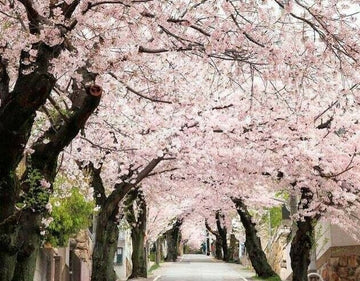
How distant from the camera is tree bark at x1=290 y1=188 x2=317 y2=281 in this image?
1922cm

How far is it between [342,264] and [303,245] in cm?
567

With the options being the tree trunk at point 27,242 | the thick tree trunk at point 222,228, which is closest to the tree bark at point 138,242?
the tree trunk at point 27,242

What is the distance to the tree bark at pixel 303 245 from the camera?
19.2 meters

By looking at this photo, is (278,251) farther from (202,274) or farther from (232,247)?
(232,247)

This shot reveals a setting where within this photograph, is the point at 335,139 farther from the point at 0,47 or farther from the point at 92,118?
the point at 0,47

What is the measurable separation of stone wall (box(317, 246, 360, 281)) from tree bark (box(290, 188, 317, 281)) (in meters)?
4.34

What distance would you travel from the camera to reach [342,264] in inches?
946

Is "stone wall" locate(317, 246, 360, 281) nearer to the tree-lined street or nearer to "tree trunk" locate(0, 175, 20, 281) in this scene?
the tree-lined street

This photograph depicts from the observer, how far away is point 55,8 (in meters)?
7.32

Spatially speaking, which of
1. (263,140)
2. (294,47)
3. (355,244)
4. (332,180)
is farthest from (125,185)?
(294,47)

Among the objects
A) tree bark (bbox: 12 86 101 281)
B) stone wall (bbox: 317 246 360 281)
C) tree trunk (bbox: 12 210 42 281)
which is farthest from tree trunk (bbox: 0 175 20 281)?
stone wall (bbox: 317 246 360 281)

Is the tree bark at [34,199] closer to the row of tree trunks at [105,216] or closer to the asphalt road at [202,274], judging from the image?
the row of tree trunks at [105,216]

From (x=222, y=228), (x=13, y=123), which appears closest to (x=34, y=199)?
(x=13, y=123)

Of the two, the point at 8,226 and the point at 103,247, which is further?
the point at 103,247
